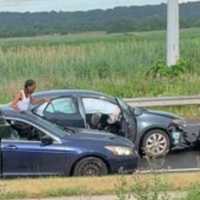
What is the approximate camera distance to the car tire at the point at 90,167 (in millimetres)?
12883

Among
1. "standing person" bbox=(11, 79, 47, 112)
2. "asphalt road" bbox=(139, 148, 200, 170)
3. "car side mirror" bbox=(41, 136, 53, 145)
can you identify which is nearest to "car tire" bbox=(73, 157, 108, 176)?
"car side mirror" bbox=(41, 136, 53, 145)

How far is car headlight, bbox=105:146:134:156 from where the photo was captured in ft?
43.1

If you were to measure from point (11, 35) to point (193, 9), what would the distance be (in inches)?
576

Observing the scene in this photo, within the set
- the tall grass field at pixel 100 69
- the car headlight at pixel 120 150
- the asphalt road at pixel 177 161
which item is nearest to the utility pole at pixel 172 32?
the tall grass field at pixel 100 69

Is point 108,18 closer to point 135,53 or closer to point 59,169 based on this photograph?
point 135,53

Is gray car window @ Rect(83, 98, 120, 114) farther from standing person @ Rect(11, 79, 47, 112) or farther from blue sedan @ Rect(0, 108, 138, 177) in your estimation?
blue sedan @ Rect(0, 108, 138, 177)

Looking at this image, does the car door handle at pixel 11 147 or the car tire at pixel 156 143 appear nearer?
the car door handle at pixel 11 147

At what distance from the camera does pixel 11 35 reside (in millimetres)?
51156

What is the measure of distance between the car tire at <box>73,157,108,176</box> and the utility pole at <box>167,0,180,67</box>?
1361 centimetres

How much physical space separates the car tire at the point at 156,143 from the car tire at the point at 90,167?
132 inches

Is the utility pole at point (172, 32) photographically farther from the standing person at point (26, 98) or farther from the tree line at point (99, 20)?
the tree line at point (99, 20)

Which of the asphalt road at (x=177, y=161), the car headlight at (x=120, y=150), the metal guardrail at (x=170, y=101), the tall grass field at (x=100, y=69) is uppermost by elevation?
the tall grass field at (x=100, y=69)

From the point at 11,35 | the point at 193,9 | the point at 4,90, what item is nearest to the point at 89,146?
the point at 4,90

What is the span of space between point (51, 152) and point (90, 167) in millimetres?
699
